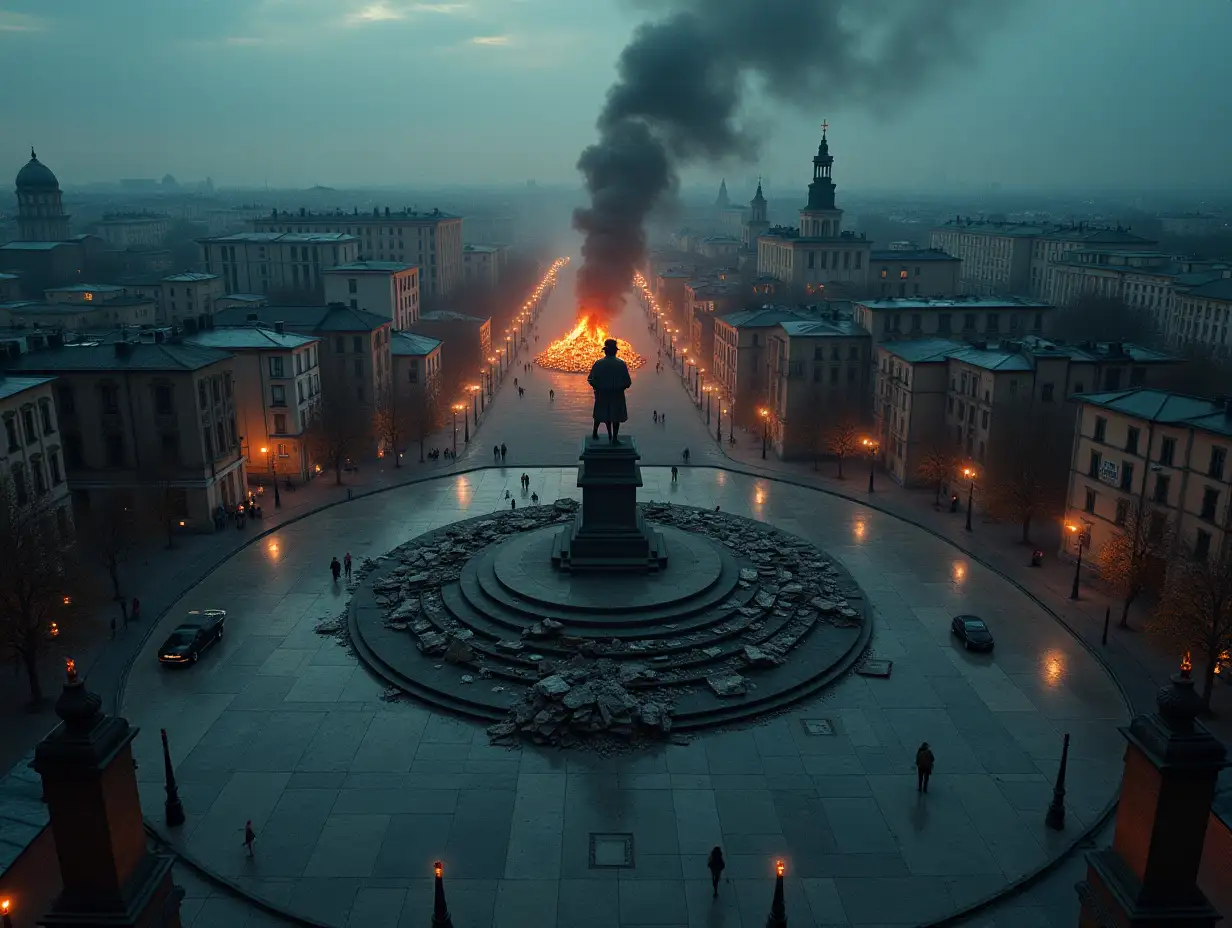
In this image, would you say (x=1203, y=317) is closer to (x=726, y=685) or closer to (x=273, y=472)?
(x=726, y=685)

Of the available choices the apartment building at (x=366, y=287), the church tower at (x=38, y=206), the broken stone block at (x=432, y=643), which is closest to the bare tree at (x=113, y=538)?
the broken stone block at (x=432, y=643)

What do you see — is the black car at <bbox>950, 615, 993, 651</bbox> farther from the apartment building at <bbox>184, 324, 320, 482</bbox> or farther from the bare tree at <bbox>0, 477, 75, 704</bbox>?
the apartment building at <bbox>184, 324, 320, 482</bbox>

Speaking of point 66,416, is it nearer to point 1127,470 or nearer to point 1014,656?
point 1014,656

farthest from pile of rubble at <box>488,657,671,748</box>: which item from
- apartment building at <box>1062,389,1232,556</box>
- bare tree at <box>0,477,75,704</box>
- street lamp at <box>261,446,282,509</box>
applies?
street lamp at <box>261,446,282,509</box>

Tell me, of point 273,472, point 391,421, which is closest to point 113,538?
point 273,472

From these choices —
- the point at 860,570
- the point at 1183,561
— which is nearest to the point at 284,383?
the point at 860,570
